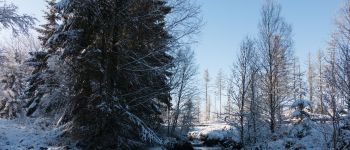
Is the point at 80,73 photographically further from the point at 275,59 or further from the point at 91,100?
the point at 275,59

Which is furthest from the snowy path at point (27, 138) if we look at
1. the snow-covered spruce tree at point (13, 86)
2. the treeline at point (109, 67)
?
the snow-covered spruce tree at point (13, 86)

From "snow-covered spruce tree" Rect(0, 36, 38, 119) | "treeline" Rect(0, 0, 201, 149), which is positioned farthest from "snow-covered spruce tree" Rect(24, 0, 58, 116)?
"snow-covered spruce tree" Rect(0, 36, 38, 119)

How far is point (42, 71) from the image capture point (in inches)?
808

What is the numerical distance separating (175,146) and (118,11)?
12250 mm

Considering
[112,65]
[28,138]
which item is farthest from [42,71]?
[112,65]

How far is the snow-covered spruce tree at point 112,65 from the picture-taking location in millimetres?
11719

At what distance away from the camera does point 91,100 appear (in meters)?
11.9

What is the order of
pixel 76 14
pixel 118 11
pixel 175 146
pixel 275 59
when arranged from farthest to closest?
pixel 275 59
pixel 175 146
pixel 76 14
pixel 118 11

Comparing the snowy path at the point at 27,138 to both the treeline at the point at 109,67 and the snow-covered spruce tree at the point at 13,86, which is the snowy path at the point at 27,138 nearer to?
the treeline at the point at 109,67

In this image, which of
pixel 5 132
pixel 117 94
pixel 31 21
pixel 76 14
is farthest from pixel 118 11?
pixel 5 132

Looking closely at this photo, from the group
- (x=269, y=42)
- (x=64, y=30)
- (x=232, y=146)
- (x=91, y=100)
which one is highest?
(x=269, y=42)

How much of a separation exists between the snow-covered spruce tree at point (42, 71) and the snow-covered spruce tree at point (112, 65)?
982 millimetres

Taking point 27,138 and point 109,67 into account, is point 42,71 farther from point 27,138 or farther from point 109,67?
point 109,67

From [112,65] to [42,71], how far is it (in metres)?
9.92
